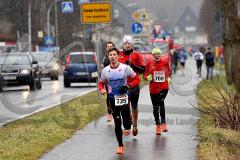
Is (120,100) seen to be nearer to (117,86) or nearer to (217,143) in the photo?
(117,86)

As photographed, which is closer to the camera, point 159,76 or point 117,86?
point 117,86

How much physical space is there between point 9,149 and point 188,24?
184m

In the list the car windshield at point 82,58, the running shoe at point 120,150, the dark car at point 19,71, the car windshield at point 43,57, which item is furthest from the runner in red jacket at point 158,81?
the car windshield at point 43,57

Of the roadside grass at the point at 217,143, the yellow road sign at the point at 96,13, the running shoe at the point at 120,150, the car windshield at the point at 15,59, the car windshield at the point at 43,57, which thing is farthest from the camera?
the car windshield at the point at 43,57

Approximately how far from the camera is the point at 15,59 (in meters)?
32.6

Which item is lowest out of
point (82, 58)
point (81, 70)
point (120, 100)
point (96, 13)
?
point (81, 70)

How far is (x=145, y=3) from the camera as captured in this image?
473ft

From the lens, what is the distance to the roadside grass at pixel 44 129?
11592 millimetres

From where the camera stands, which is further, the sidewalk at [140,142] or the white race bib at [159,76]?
the white race bib at [159,76]

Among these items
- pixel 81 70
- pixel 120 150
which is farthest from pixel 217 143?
pixel 81 70

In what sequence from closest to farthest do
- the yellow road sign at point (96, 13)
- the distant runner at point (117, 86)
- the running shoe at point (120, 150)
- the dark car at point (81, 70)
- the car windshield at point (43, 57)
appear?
the running shoe at point (120, 150)
the distant runner at point (117, 86)
the yellow road sign at point (96, 13)
the dark car at point (81, 70)
the car windshield at point (43, 57)

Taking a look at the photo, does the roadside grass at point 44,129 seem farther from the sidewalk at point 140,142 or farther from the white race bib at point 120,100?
the white race bib at point 120,100

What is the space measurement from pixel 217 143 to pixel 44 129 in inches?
159

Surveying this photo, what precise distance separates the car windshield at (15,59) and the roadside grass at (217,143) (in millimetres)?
18575
